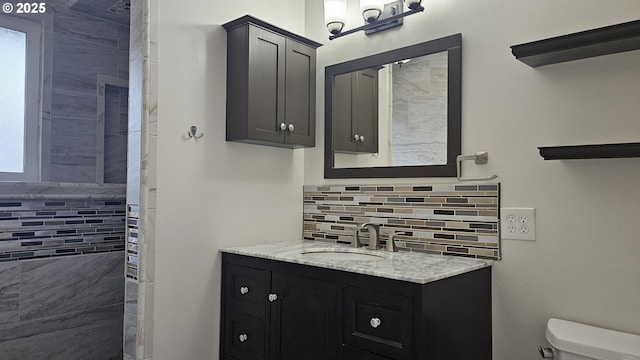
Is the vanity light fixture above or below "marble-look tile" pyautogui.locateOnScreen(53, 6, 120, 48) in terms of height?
below

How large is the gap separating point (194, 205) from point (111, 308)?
128 centimetres

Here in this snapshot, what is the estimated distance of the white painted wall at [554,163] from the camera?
1530 millimetres

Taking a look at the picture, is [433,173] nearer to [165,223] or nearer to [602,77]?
[602,77]

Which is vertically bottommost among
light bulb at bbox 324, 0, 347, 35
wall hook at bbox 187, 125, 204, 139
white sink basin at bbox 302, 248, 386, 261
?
white sink basin at bbox 302, 248, 386, 261

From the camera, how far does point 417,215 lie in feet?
6.75

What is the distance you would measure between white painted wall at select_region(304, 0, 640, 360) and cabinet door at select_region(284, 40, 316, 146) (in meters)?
0.76

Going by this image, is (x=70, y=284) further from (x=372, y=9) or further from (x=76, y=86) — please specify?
(x=372, y=9)

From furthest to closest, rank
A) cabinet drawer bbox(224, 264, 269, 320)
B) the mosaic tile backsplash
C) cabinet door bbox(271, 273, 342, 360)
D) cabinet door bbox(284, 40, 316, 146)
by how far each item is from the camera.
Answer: cabinet door bbox(284, 40, 316, 146) → cabinet drawer bbox(224, 264, 269, 320) → the mosaic tile backsplash → cabinet door bbox(271, 273, 342, 360)

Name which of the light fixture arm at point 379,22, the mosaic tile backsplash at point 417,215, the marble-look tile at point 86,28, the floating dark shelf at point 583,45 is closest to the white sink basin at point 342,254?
the mosaic tile backsplash at point 417,215

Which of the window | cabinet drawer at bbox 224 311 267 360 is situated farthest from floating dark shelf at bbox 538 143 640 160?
the window

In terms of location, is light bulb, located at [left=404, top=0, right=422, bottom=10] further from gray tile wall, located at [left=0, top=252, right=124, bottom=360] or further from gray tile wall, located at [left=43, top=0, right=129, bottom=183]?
gray tile wall, located at [left=0, top=252, right=124, bottom=360]

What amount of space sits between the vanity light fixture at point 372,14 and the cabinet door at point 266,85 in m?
0.31

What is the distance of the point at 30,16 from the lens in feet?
8.50

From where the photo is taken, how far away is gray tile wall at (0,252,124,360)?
2.43m
